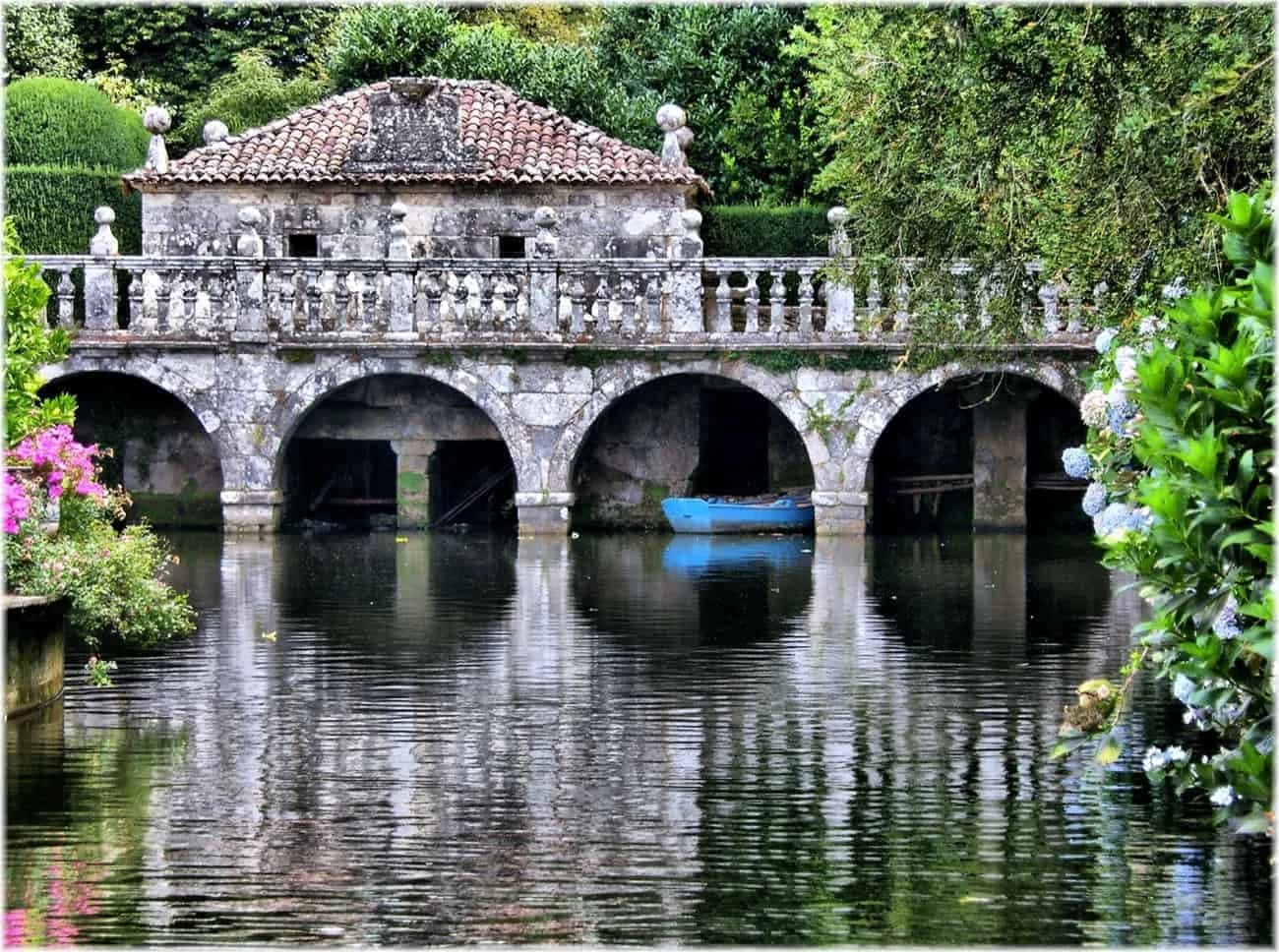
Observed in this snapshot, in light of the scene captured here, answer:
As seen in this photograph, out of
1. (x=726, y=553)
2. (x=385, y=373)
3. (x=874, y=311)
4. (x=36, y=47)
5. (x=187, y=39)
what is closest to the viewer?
(x=874, y=311)

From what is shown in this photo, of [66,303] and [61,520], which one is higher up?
[66,303]

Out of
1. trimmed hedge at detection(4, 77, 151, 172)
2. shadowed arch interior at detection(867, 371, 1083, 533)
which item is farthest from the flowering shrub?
trimmed hedge at detection(4, 77, 151, 172)

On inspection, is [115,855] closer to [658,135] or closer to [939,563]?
[939,563]

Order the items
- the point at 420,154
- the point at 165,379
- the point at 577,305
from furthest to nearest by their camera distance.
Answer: the point at 420,154
the point at 165,379
the point at 577,305

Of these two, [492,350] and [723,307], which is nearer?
[723,307]

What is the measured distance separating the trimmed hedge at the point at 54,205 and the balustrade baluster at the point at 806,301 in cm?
1035

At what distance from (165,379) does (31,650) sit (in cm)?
1601

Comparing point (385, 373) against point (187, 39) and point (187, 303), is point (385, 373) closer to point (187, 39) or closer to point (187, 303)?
point (187, 303)

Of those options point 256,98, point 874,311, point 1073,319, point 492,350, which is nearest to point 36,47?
point 256,98

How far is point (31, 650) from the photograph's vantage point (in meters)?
14.4

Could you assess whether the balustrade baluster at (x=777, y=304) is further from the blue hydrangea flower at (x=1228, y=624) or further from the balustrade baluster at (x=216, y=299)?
the blue hydrangea flower at (x=1228, y=624)

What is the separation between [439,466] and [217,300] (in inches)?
180

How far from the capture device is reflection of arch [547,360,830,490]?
97.7 feet

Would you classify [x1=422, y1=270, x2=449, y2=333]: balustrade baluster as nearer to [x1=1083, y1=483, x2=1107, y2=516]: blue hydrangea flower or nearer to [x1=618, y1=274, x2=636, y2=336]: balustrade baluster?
[x1=618, y1=274, x2=636, y2=336]: balustrade baluster
